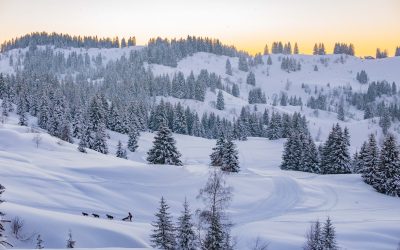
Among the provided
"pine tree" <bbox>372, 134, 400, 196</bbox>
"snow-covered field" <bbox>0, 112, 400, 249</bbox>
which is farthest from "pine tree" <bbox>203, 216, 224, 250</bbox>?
"pine tree" <bbox>372, 134, 400, 196</bbox>

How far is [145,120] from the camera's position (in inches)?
4422

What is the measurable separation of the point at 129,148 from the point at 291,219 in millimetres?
51751

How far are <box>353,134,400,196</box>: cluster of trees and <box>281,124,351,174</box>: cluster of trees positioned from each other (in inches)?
273

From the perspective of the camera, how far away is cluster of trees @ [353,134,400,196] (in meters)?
49.7

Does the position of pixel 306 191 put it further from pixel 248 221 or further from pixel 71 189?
pixel 71 189

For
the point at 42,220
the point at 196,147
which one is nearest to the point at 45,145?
the point at 42,220

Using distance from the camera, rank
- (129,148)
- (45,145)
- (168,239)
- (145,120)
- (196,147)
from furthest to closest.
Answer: (145,120) < (196,147) < (129,148) < (45,145) < (168,239)

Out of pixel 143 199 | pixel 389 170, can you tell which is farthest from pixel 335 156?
pixel 143 199

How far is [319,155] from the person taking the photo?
67750 millimetres

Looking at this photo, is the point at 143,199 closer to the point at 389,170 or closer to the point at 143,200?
the point at 143,200

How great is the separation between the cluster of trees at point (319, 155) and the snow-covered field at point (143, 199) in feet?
20.6

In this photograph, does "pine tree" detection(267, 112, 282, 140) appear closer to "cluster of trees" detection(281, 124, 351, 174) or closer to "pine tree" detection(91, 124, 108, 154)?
"cluster of trees" detection(281, 124, 351, 174)

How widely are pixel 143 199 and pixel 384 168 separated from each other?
3120 centimetres

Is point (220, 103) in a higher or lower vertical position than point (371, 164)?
higher
